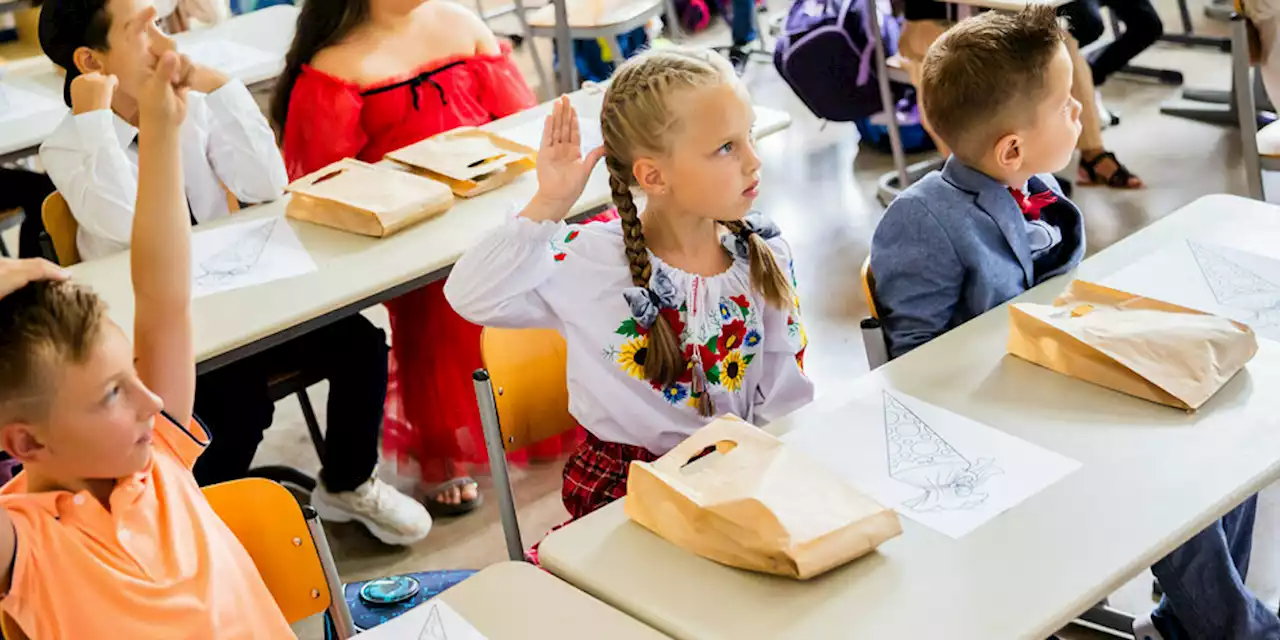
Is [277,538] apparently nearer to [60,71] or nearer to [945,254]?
[945,254]

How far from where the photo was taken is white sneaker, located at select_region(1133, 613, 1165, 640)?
6.07ft

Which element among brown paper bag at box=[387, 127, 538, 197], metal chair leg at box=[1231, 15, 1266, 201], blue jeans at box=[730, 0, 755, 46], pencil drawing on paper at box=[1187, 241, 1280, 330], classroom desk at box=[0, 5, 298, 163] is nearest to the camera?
pencil drawing on paper at box=[1187, 241, 1280, 330]

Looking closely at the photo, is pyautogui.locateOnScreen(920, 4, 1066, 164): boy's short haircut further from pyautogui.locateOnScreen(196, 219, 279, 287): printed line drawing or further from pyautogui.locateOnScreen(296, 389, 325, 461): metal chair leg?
pyautogui.locateOnScreen(296, 389, 325, 461): metal chair leg

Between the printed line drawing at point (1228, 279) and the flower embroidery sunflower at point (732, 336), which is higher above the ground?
the flower embroidery sunflower at point (732, 336)

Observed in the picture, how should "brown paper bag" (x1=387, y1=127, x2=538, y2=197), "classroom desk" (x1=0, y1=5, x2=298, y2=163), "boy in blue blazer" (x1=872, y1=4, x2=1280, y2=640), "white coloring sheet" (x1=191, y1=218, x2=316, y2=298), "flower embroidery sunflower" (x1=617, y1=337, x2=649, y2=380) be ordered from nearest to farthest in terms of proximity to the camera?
"flower embroidery sunflower" (x1=617, y1=337, x2=649, y2=380) → "boy in blue blazer" (x1=872, y1=4, x2=1280, y2=640) → "white coloring sheet" (x1=191, y1=218, x2=316, y2=298) → "brown paper bag" (x1=387, y1=127, x2=538, y2=197) → "classroom desk" (x1=0, y1=5, x2=298, y2=163)

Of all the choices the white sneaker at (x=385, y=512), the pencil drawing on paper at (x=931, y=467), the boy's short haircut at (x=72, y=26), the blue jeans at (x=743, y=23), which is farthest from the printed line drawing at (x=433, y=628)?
the blue jeans at (x=743, y=23)

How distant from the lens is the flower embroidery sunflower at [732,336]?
175 cm

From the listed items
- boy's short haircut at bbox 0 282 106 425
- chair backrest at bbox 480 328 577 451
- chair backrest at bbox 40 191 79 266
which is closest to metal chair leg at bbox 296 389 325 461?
chair backrest at bbox 40 191 79 266

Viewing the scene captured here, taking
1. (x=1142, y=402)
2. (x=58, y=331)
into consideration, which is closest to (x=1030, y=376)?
(x=1142, y=402)

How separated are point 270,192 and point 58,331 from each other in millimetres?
1238

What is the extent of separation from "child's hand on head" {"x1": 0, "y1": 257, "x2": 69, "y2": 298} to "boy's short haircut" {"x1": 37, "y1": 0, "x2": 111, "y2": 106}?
117 centimetres

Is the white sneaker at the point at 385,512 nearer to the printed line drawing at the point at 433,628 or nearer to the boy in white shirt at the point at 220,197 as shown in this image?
the boy in white shirt at the point at 220,197

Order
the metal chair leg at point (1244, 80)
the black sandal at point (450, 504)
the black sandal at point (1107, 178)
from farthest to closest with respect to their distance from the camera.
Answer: the black sandal at point (1107, 178), the metal chair leg at point (1244, 80), the black sandal at point (450, 504)

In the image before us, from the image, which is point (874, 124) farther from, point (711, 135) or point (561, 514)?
point (711, 135)
